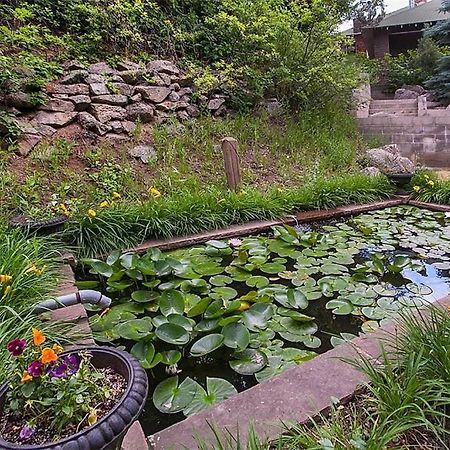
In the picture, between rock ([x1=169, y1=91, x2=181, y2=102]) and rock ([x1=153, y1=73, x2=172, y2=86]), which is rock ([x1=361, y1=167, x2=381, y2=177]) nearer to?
rock ([x1=169, y1=91, x2=181, y2=102])

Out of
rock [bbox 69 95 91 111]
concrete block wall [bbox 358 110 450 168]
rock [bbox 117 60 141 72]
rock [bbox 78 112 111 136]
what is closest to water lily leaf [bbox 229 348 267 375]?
rock [bbox 78 112 111 136]

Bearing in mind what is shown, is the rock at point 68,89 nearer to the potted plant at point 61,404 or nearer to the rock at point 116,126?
the rock at point 116,126

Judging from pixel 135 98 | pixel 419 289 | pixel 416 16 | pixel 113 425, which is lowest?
pixel 419 289

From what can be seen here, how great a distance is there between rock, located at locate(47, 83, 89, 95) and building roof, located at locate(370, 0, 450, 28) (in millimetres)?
10121

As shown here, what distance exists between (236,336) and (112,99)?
357 cm

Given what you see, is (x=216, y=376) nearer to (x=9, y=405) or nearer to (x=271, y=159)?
(x=9, y=405)

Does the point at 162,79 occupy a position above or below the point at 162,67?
below

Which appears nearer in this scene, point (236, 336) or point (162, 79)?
point (236, 336)

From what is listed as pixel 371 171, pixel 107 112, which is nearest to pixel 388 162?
pixel 371 171

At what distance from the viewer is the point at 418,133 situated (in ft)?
20.8

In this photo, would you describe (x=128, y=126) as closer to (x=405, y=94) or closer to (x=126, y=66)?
(x=126, y=66)

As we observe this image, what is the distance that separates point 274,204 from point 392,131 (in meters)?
4.04

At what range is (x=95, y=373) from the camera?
1004 millimetres

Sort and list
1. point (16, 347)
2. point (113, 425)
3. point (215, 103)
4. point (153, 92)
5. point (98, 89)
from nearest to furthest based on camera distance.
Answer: point (113, 425), point (16, 347), point (98, 89), point (153, 92), point (215, 103)
